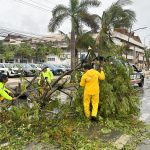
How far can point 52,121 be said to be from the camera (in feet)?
26.5

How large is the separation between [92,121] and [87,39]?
22709mm

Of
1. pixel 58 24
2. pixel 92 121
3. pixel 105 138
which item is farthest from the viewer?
pixel 58 24

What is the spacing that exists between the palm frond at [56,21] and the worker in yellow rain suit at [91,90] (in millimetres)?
21769

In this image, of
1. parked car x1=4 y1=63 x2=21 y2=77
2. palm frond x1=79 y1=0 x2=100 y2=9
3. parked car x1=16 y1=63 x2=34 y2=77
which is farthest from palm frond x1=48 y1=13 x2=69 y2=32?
parked car x1=16 y1=63 x2=34 y2=77

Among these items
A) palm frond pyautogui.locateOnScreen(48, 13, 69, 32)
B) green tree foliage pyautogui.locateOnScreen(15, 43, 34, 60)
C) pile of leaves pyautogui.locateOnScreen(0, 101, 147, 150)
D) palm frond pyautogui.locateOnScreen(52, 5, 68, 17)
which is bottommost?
pile of leaves pyautogui.locateOnScreen(0, 101, 147, 150)

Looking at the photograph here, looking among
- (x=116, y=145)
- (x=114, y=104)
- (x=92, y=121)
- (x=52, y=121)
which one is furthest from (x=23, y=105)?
(x=116, y=145)

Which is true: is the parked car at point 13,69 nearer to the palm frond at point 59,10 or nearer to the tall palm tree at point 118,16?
the palm frond at point 59,10

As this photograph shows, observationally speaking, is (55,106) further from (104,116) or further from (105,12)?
(105,12)

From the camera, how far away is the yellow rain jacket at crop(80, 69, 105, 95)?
8.76m

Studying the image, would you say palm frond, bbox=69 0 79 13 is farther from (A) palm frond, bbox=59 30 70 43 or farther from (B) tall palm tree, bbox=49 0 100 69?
(A) palm frond, bbox=59 30 70 43

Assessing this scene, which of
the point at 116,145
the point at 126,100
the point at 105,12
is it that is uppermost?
the point at 105,12

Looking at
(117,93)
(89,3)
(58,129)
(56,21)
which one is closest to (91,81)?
(117,93)

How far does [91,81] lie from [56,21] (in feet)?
72.2

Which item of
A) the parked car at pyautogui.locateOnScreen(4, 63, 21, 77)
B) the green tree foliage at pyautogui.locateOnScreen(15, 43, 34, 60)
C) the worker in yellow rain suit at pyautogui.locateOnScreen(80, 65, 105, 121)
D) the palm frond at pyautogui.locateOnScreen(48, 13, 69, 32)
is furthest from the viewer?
the green tree foliage at pyautogui.locateOnScreen(15, 43, 34, 60)
